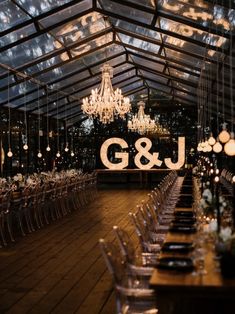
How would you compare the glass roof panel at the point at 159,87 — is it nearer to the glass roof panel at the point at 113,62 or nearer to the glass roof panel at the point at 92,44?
the glass roof panel at the point at 113,62

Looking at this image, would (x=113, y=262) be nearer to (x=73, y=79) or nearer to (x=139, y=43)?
(x=139, y=43)

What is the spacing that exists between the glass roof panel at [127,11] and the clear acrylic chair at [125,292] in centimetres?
803

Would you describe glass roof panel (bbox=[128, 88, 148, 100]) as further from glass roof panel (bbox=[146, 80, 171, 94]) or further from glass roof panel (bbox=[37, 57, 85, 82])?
glass roof panel (bbox=[37, 57, 85, 82])

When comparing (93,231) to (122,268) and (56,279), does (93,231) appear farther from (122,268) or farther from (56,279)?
(122,268)

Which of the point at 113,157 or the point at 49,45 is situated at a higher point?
the point at 49,45

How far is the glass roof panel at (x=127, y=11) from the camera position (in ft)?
37.1

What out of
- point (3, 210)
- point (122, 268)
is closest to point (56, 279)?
point (122, 268)

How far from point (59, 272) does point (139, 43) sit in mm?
9534

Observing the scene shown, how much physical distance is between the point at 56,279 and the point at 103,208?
27.3 ft

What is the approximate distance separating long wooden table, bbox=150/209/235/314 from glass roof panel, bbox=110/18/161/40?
9759 millimetres

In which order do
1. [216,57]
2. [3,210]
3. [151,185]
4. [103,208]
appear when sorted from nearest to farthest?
[3,210] < [216,57] < [103,208] < [151,185]

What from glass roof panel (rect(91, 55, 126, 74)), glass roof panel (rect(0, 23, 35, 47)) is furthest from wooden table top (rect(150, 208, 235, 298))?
glass roof panel (rect(91, 55, 126, 74))

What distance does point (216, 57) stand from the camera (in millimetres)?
11883

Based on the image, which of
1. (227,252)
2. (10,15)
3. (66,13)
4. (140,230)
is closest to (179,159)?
(66,13)
